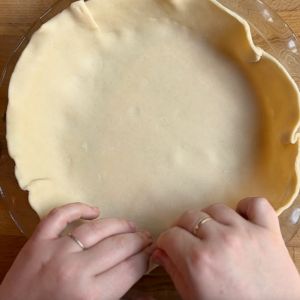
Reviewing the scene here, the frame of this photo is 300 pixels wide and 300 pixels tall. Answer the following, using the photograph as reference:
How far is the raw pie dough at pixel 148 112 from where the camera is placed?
1.84 feet

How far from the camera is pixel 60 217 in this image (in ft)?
1.71

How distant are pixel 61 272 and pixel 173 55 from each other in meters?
0.28

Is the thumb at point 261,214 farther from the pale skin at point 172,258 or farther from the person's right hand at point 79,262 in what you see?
the person's right hand at point 79,262

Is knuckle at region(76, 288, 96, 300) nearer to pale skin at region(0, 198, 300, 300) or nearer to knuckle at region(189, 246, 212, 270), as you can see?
pale skin at region(0, 198, 300, 300)

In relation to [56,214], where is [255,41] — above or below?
above

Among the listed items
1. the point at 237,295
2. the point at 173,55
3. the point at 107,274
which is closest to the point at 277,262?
the point at 237,295

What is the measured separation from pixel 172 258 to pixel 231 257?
0.19 feet

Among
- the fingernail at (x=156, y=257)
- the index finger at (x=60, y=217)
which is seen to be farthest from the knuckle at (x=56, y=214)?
the fingernail at (x=156, y=257)

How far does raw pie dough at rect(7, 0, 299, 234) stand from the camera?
1.84ft

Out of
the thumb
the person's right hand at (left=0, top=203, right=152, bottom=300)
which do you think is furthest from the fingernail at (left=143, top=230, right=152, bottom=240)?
the thumb

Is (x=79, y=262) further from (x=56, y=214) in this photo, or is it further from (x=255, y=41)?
(x=255, y=41)

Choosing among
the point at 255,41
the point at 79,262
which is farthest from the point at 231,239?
the point at 255,41

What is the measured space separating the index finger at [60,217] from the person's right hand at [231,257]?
9cm

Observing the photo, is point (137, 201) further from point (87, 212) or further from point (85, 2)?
point (85, 2)
